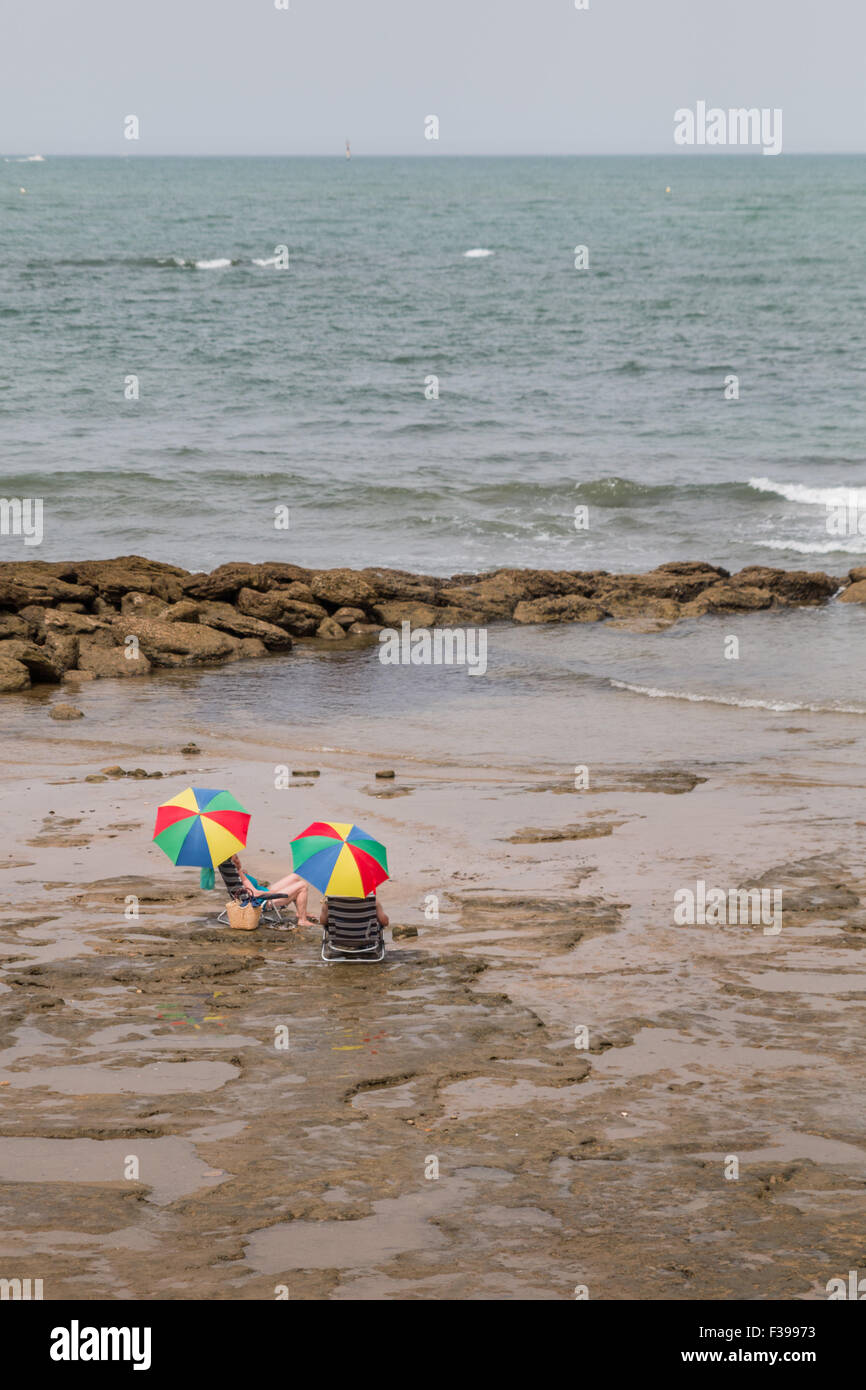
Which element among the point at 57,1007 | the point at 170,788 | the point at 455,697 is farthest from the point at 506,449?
the point at 57,1007

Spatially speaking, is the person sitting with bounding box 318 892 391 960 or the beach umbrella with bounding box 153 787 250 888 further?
the beach umbrella with bounding box 153 787 250 888

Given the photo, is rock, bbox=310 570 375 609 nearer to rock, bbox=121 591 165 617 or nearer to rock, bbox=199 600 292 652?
rock, bbox=199 600 292 652

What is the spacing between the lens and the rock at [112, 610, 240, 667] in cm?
1831

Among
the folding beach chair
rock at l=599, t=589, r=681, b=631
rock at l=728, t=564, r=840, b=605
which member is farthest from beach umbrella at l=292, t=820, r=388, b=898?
rock at l=728, t=564, r=840, b=605

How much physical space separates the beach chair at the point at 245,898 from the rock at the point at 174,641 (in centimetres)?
862

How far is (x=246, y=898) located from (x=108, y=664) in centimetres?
862

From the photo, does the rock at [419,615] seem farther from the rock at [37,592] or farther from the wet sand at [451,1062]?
the wet sand at [451,1062]

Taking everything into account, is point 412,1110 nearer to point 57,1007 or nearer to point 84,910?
A: point 57,1007

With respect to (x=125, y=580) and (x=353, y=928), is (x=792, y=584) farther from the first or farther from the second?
(x=353, y=928)

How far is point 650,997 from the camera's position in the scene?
→ 872 centimetres

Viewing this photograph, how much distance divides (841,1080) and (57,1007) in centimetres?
437

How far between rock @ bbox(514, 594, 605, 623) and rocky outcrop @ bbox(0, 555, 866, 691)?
21mm

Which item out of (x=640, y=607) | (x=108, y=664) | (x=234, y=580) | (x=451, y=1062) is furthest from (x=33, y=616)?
(x=451, y=1062)

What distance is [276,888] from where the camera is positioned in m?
10.2
